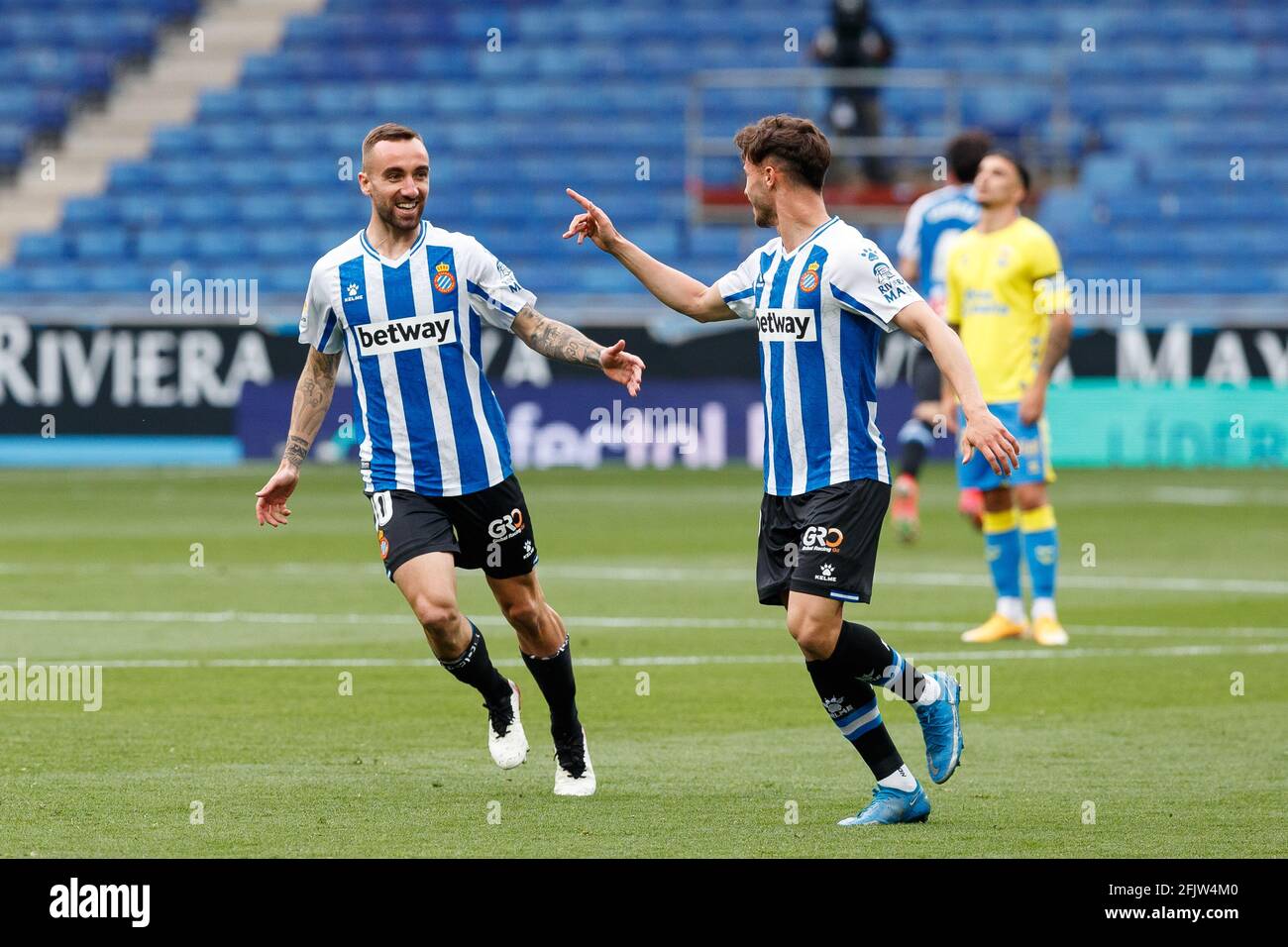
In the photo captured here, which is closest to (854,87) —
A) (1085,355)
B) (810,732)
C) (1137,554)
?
(1085,355)

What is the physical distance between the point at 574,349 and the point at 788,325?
71 cm

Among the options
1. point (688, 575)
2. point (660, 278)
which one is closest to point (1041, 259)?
point (688, 575)

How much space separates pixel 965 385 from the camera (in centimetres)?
609

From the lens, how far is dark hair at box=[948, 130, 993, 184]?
37.7 feet

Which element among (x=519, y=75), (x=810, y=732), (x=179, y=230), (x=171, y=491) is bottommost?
(x=810, y=732)

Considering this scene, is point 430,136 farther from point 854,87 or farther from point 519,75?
point 854,87

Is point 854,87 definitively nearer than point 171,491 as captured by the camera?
No

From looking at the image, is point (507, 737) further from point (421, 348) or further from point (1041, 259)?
point (1041, 259)

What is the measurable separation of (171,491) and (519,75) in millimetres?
10581

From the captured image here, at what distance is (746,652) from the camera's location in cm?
1025

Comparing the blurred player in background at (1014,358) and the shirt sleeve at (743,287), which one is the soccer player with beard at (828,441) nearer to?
the shirt sleeve at (743,287)

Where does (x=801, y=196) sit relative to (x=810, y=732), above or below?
above

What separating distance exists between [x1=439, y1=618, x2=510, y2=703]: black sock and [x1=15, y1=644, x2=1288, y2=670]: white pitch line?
271 cm

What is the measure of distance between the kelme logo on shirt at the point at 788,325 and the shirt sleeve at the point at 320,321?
143cm
